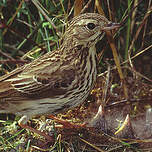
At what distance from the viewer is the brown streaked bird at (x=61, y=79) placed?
2920 mm

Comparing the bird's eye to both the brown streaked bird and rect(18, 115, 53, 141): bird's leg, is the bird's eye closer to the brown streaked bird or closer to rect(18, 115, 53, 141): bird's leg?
the brown streaked bird

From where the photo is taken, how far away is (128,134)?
3.15 m

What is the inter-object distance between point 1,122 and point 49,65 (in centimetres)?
98

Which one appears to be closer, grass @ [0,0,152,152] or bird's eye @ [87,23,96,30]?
bird's eye @ [87,23,96,30]

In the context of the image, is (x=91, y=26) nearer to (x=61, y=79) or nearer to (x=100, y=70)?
(x=61, y=79)

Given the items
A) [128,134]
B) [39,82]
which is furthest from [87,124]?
[39,82]

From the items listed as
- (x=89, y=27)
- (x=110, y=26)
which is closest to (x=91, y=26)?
(x=89, y=27)

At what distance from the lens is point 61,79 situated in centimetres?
293

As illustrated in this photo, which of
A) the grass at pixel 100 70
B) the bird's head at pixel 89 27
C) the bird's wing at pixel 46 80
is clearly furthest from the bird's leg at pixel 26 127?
the bird's head at pixel 89 27

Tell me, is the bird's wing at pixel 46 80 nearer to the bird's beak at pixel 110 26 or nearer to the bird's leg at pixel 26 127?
the bird's leg at pixel 26 127

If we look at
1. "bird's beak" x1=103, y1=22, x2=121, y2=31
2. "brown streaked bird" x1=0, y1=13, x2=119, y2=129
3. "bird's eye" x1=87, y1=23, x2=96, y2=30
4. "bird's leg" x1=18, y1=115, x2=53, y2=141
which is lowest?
"bird's leg" x1=18, y1=115, x2=53, y2=141

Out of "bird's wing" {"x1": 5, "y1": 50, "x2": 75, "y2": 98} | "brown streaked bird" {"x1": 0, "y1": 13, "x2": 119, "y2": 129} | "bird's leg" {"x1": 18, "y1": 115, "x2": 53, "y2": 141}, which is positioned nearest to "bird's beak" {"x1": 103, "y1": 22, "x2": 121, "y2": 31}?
"brown streaked bird" {"x1": 0, "y1": 13, "x2": 119, "y2": 129}

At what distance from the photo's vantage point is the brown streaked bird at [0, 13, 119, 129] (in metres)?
2.92

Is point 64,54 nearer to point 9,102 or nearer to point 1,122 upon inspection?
point 9,102
